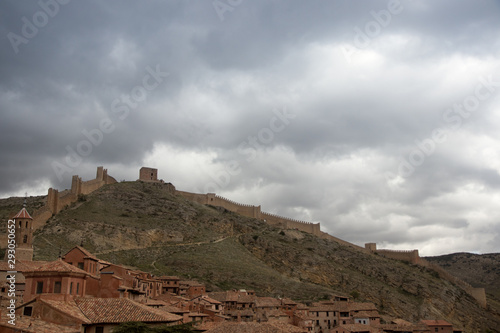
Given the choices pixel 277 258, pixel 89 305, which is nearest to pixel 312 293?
pixel 277 258

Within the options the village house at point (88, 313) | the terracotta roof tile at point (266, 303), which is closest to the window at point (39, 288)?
the village house at point (88, 313)

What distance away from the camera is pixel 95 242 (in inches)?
2744

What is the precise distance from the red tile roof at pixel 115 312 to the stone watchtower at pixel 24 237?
28.8 m

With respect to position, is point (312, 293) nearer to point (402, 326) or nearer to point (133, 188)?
point (402, 326)

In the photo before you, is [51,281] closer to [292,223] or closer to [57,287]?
[57,287]

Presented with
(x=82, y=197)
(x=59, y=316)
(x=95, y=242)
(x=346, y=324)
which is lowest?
(x=346, y=324)

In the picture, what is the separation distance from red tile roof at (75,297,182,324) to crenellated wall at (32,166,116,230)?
5465cm

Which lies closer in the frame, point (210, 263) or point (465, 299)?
point (210, 263)

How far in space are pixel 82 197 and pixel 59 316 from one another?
231 ft

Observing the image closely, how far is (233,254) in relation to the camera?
79.2 metres

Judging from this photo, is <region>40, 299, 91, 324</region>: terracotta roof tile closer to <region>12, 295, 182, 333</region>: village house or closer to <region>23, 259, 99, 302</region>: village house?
<region>12, 295, 182, 333</region>: village house

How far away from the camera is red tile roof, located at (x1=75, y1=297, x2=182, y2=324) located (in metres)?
21.9

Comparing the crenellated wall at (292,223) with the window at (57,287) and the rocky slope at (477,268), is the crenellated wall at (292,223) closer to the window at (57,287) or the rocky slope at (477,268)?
the rocky slope at (477,268)

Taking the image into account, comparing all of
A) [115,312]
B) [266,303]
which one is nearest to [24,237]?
[266,303]
